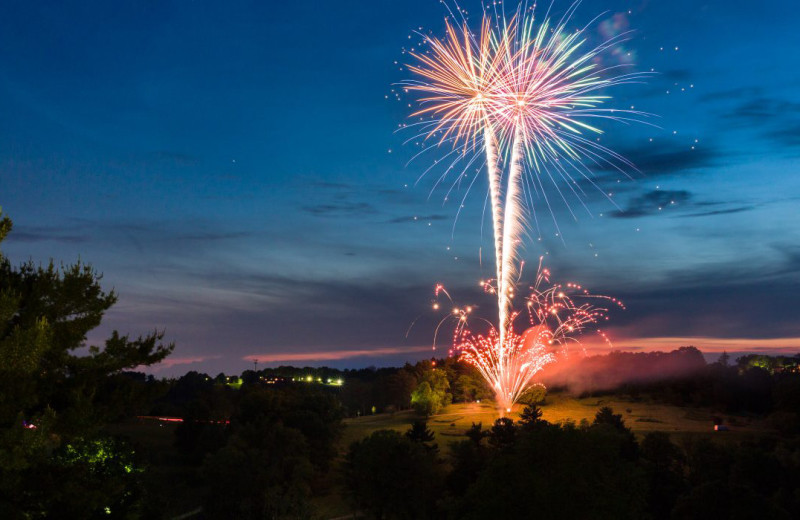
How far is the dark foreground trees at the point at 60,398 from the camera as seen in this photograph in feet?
69.0

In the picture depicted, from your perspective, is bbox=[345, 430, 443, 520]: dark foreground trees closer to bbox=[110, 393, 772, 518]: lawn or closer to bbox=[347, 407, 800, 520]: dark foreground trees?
bbox=[347, 407, 800, 520]: dark foreground trees

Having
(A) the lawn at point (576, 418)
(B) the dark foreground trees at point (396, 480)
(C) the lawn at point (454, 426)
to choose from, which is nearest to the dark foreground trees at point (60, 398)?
(B) the dark foreground trees at point (396, 480)

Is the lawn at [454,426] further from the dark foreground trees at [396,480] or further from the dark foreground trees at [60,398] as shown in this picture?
the dark foreground trees at [60,398]

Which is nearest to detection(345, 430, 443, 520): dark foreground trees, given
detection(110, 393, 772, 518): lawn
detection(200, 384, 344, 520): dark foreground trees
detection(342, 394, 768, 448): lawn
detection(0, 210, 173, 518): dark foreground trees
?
detection(200, 384, 344, 520): dark foreground trees

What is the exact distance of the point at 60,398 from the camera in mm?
24734

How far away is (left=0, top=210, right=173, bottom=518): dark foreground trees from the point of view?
21.0 m

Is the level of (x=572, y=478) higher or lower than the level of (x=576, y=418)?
lower

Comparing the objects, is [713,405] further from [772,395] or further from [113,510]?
[113,510]

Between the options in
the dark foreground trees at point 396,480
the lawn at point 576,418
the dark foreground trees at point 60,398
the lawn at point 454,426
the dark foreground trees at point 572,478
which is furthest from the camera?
the lawn at point 576,418

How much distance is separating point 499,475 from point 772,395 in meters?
72.2

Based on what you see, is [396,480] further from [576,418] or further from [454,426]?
[576,418]

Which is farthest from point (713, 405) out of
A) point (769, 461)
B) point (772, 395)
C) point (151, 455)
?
point (151, 455)

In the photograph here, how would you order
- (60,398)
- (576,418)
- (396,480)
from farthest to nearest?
(576,418) → (396,480) → (60,398)

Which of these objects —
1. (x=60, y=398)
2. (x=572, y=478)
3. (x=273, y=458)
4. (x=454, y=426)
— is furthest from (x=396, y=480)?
(x=454, y=426)
